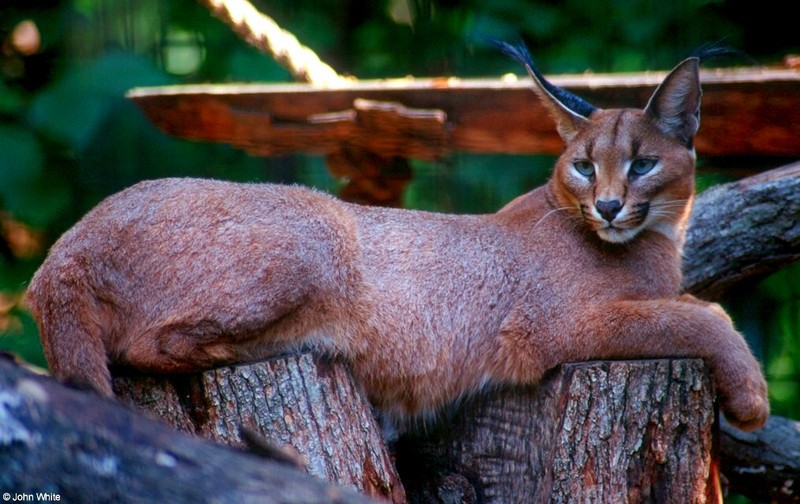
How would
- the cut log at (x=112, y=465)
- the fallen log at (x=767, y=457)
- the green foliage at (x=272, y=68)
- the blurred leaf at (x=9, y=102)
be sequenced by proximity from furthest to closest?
the blurred leaf at (x=9, y=102) → the green foliage at (x=272, y=68) → the fallen log at (x=767, y=457) → the cut log at (x=112, y=465)

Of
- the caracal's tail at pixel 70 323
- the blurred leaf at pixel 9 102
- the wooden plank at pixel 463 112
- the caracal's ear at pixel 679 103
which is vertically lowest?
the caracal's tail at pixel 70 323

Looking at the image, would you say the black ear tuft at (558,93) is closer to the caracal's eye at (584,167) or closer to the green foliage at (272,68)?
the caracal's eye at (584,167)

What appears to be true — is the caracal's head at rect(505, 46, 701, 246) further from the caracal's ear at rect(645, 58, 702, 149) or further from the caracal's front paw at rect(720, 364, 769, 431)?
the caracal's front paw at rect(720, 364, 769, 431)

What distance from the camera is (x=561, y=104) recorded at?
4.02m

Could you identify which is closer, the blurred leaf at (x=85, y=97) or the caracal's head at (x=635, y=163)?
the caracal's head at (x=635, y=163)

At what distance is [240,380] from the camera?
11.1ft

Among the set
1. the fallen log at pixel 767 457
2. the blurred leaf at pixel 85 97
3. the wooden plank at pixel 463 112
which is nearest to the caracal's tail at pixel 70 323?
the wooden plank at pixel 463 112

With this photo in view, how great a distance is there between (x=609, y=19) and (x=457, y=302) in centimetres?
338

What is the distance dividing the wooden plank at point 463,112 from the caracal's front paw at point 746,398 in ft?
5.31

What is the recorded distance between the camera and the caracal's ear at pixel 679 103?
3.77 meters

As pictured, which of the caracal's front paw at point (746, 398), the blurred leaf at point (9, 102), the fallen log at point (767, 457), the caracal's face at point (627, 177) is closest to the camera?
the caracal's front paw at point (746, 398)

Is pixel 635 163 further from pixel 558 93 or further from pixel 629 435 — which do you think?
pixel 629 435

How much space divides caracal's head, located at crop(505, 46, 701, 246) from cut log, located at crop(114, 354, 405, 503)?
1305 mm

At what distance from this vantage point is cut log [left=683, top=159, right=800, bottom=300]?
461cm
